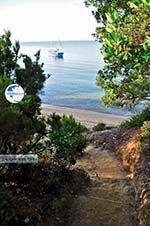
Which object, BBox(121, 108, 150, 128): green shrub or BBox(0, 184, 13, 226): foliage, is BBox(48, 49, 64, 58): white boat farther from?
BBox(0, 184, 13, 226): foliage

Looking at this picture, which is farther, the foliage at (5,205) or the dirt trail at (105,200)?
the dirt trail at (105,200)

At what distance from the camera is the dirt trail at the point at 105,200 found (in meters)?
7.66

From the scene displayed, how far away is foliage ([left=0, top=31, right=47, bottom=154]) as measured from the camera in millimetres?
7227

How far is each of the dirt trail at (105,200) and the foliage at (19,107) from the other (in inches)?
67.2

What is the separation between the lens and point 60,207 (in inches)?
317

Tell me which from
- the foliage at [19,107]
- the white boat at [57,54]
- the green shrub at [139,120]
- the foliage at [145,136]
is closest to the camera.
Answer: the foliage at [19,107]

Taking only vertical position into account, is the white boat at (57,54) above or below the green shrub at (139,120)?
above

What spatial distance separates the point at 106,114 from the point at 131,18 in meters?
38.0

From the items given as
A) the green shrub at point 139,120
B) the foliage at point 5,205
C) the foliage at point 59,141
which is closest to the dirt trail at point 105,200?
the foliage at point 59,141

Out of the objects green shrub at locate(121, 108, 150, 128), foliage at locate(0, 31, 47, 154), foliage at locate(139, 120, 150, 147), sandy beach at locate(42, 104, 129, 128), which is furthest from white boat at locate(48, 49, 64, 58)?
foliage at locate(0, 31, 47, 154)

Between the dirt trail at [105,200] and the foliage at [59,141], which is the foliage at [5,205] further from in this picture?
the foliage at [59,141]

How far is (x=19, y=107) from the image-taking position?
7.57 meters

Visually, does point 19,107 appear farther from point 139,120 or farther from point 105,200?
point 139,120

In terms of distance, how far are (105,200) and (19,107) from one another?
2768 mm
